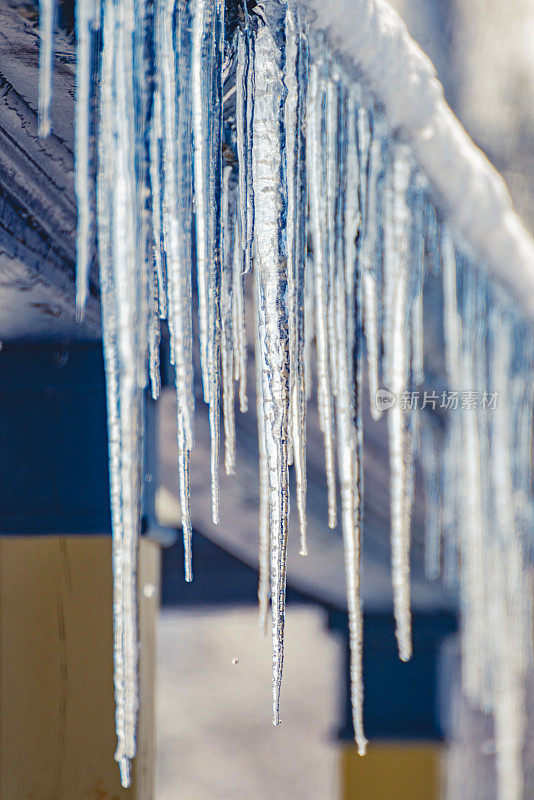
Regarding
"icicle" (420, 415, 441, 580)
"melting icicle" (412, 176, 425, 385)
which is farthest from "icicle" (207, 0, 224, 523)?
"icicle" (420, 415, 441, 580)

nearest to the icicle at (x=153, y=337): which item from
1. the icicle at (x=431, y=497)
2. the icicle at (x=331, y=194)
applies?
the icicle at (x=331, y=194)

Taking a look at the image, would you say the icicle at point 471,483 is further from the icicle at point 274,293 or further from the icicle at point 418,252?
the icicle at point 274,293

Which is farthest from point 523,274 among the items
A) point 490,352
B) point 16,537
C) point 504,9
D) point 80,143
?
point 504,9

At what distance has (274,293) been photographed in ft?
2.29

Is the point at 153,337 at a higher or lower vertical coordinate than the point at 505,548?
higher

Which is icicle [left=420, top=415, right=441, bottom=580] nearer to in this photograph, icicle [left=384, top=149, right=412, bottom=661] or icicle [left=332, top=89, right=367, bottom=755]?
icicle [left=384, top=149, right=412, bottom=661]

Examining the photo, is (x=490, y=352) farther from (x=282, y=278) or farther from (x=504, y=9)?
(x=504, y=9)

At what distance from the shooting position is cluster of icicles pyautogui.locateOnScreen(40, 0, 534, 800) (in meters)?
0.56

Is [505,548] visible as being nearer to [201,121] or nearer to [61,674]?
[61,674]

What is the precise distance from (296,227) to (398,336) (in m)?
0.28

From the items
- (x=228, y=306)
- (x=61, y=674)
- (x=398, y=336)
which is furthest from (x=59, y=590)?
(x=398, y=336)

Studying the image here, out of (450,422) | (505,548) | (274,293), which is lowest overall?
(505,548)

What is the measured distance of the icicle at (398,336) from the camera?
0.89m

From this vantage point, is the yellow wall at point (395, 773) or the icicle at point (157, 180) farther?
the yellow wall at point (395, 773)
